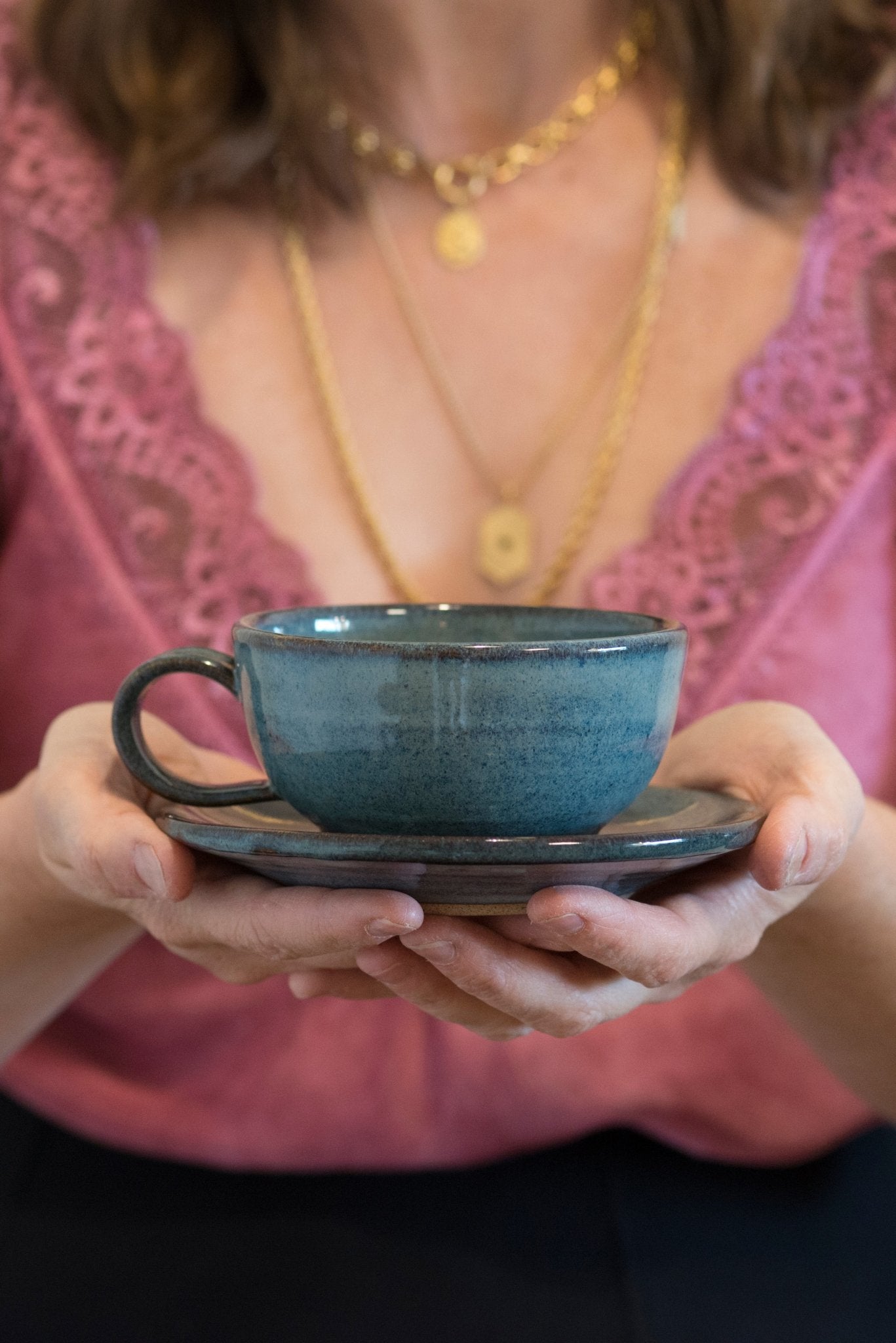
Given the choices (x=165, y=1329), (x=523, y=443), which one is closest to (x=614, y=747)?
(x=165, y=1329)

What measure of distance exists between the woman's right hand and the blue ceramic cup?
0.14ft

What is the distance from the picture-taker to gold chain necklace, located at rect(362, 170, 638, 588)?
38.1 inches

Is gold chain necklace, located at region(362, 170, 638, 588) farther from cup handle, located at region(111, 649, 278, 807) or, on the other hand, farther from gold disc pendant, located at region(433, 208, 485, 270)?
cup handle, located at region(111, 649, 278, 807)

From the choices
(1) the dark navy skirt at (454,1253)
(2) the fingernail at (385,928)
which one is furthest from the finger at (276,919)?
(1) the dark navy skirt at (454,1253)

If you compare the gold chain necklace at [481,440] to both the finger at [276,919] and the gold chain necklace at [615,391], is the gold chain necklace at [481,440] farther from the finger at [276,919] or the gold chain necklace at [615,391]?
the finger at [276,919]

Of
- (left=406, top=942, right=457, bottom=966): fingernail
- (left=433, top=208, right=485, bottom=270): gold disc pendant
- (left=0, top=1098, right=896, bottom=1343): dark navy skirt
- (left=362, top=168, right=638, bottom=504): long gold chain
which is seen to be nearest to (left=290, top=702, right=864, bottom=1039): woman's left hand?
(left=406, top=942, right=457, bottom=966): fingernail

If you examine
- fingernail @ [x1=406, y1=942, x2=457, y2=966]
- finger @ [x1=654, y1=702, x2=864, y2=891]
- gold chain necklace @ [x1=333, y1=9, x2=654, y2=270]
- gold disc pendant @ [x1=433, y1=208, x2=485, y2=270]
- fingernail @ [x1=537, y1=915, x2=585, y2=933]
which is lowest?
finger @ [x1=654, y1=702, x2=864, y2=891]

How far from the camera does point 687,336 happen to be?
1.04 m

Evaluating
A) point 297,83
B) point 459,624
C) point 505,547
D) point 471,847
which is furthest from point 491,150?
point 471,847

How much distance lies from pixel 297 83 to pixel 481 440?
1.17ft

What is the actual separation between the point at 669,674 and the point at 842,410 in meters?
0.54

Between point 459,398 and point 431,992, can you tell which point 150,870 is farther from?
point 459,398

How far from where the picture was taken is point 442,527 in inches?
38.9

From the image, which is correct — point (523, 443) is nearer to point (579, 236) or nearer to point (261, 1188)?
point (579, 236)
